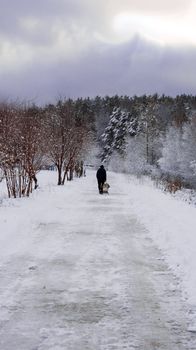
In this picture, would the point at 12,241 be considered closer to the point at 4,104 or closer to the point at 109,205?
the point at 109,205

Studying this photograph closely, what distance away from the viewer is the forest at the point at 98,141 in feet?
79.0

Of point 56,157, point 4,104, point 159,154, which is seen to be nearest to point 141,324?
point 4,104

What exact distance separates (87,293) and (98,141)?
13257 cm

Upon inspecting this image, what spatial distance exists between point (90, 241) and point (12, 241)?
188 cm

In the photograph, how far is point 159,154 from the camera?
90188mm

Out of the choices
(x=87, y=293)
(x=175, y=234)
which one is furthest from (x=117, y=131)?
(x=87, y=293)

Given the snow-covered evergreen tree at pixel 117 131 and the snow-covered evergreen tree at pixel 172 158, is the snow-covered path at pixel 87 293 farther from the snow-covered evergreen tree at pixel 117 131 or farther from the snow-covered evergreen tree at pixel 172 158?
the snow-covered evergreen tree at pixel 117 131

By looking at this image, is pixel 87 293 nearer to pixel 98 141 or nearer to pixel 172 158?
pixel 172 158

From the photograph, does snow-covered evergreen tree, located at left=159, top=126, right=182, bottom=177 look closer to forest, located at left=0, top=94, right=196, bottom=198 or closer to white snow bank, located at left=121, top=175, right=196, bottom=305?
forest, located at left=0, top=94, right=196, bottom=198

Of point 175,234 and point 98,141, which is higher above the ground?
point 98,141

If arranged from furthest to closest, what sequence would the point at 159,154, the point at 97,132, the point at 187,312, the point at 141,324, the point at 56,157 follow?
the point at 97,132, the point at 159,154, the point at 56,157, the point at 187,312, the point at 141,324

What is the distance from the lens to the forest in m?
24.1

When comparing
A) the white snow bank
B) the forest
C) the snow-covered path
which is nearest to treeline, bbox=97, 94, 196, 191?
the forest

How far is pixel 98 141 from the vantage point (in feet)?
457
